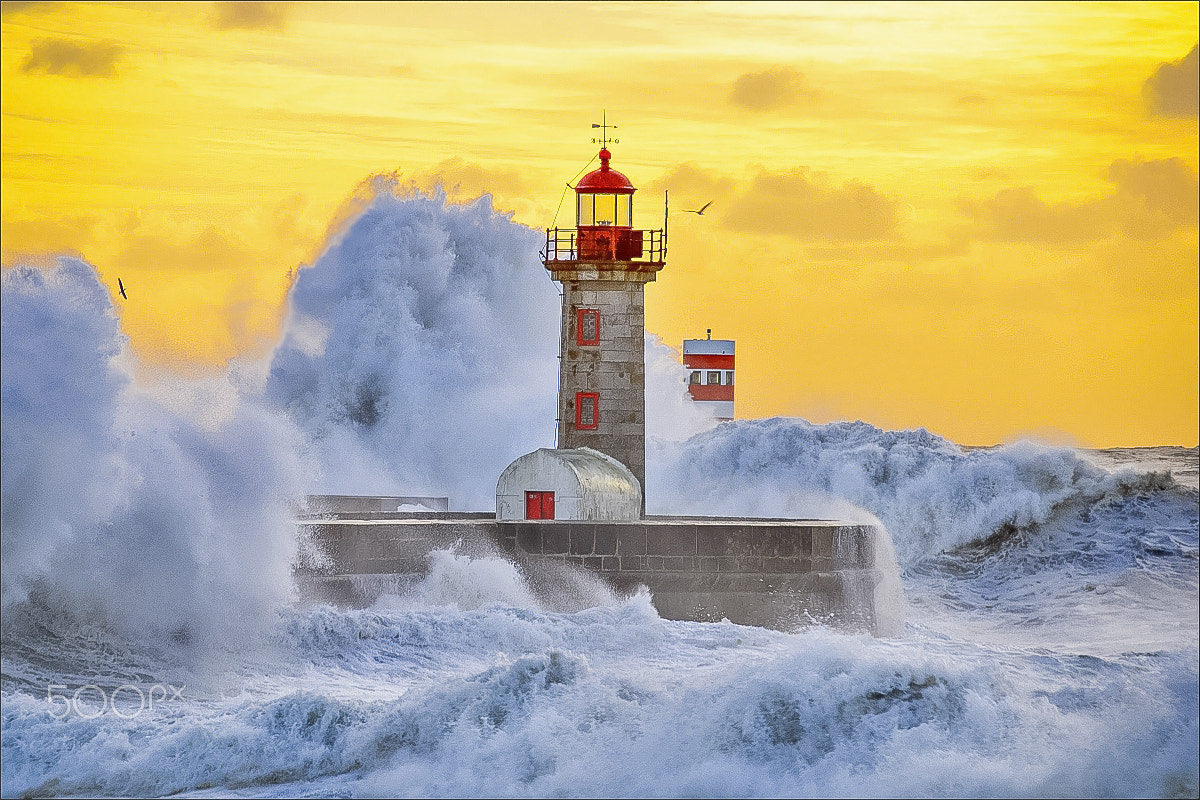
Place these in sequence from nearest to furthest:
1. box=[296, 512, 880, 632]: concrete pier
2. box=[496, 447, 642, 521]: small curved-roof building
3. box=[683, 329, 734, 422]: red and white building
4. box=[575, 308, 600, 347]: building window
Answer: box=[296, 512, 880, 632]: concrete pier < box=[496, 447, 642, 521]: small curved-roof building < box=[575, 308, 600, 347]: building window < box=[683, 329, 734, 422]: red and white building

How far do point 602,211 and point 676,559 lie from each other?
342 centimetres

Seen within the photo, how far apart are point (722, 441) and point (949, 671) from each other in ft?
48.8

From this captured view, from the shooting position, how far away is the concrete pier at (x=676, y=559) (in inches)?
484

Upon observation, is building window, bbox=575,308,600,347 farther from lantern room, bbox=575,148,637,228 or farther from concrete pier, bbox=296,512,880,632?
concrete pier, bbox=296,512,880,632

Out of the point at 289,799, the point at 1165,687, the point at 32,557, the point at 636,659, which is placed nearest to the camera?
the point at 289,799

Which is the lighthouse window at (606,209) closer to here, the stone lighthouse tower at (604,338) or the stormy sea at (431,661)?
the stone lighthouse tower at (604,338)

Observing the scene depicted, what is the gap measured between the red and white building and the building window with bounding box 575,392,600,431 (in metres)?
11.5

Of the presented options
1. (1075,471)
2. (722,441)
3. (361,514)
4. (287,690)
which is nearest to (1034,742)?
(287,690)

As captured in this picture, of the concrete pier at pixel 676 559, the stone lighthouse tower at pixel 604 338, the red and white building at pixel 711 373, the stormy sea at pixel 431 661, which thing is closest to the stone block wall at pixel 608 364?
the stone lighthouse tower at pixel 604 338

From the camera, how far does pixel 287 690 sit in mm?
10203

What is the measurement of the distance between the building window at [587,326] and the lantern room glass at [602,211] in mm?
741

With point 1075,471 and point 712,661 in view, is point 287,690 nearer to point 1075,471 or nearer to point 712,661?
point 712,661

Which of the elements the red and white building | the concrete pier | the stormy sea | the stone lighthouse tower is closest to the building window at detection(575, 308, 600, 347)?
the stone lighthouse tower

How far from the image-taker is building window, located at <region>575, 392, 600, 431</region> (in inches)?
590
